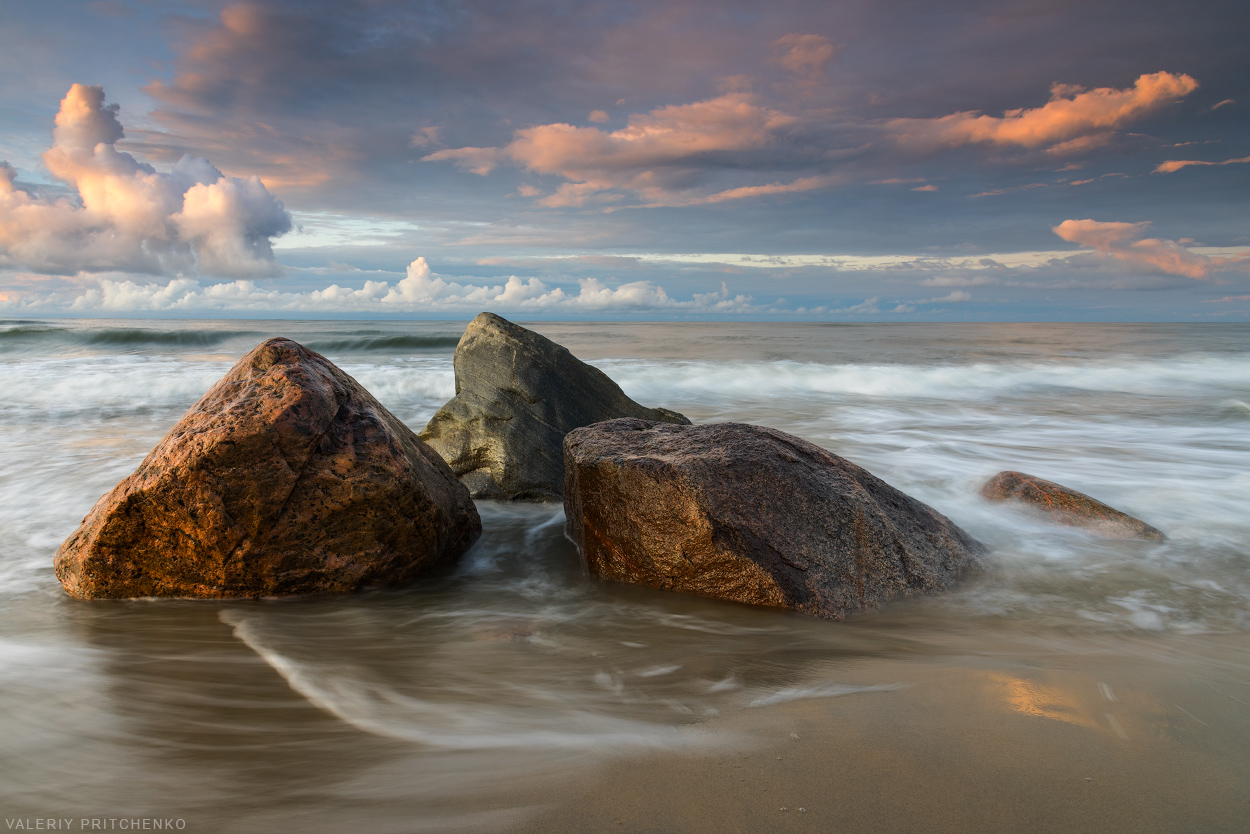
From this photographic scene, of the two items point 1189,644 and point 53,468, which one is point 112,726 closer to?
point 1189,644

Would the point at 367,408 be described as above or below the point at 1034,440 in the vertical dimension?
above

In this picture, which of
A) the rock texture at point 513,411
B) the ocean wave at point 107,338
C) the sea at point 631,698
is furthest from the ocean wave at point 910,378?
the ocean wave at point 107,338

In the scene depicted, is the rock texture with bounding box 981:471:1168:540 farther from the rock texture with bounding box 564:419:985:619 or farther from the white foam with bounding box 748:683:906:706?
the white foam with bounding box 748:683:906:706

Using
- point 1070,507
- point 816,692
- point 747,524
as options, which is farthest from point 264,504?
point 1070,507

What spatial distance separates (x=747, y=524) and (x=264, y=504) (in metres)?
2.08

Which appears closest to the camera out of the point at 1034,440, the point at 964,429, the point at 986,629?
the point at 986,629

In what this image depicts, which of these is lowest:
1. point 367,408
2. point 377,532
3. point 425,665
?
point 425,665

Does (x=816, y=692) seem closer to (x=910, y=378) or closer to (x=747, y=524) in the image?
(x=747, y=524)

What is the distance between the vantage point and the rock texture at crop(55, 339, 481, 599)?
2.92 meters

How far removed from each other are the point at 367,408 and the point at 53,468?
14.7ft

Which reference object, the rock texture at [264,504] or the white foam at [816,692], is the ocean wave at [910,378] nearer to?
the rock texture at [264,504]

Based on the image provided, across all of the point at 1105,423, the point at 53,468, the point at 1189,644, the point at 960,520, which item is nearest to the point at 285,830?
the point at 1189,644

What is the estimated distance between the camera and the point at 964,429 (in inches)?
363

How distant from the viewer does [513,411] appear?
5195mm
